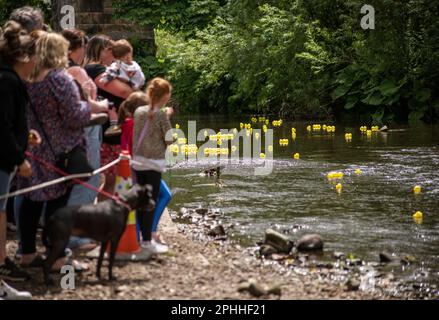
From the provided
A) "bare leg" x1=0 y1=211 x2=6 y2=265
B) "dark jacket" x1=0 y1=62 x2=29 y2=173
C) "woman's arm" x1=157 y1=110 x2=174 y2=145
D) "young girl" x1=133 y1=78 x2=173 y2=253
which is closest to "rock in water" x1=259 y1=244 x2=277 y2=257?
"young girl" x1=133 y1=78 x2=173 y2=253

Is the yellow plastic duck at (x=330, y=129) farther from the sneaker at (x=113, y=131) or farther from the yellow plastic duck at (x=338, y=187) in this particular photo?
the sneaker at (x=113, y=131)

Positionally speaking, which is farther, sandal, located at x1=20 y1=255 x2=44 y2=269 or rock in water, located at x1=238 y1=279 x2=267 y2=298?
sandal, located at x1=20 y1=255 x2=44 y2=269

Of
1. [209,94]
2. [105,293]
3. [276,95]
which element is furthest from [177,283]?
[209,94]

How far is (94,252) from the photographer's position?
788 centimetres

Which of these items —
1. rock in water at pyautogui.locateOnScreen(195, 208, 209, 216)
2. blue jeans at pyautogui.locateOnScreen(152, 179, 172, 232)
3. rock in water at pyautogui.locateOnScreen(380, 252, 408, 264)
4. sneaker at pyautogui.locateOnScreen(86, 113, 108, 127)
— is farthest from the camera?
rock in water at pyautogui.locateOnScreen(195, 208, 209, 216)

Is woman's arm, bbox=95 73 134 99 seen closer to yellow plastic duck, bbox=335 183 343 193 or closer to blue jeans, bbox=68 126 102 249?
blue jeans, bbox=68 126 102 249

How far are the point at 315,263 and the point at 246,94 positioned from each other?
22.2 m

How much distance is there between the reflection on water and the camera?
31.0ft

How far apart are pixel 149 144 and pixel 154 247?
0.91 m

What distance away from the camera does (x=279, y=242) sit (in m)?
8.88

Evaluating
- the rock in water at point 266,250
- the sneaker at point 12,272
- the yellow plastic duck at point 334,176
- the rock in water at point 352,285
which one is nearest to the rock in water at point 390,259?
the rock in water at point 266,250

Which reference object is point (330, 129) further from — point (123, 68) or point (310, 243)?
point (123, 68)

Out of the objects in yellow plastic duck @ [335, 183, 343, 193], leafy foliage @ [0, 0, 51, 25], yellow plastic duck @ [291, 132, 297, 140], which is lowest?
yellow plastic duck @ [335, 183, 343, 193]

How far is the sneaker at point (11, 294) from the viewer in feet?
20.9
